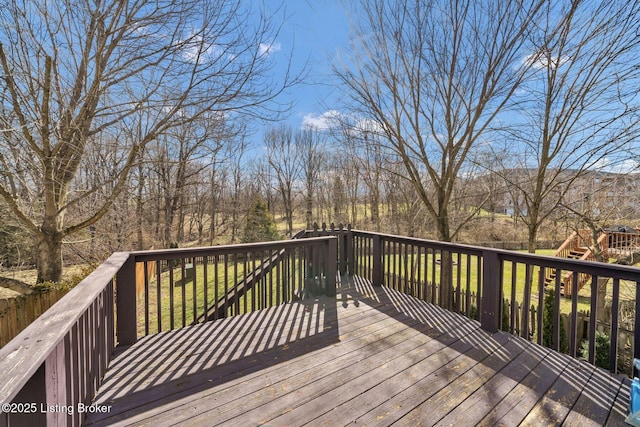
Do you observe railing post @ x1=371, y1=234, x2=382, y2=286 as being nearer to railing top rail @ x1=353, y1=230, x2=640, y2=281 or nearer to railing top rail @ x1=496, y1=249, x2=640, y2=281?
railing top rail @ x1=353, y1=230, x2=640, y2=281

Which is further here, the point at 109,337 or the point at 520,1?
the point at 520,1

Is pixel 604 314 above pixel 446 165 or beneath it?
beneath

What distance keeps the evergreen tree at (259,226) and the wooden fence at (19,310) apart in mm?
10153

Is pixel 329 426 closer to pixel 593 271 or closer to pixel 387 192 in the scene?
pixel 593 271

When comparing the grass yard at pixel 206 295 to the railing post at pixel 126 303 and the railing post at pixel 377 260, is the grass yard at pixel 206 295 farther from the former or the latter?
the railing post at pixel 377 260

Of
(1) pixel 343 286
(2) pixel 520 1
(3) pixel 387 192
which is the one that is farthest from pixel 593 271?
(3) pixel 387 192

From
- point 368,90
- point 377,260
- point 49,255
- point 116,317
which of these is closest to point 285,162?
point 368,90

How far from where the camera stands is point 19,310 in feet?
14.7

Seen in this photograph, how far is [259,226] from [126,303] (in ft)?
42.0

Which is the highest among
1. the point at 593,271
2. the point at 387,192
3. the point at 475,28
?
the point at 475,28

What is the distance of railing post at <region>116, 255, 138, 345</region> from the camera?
2.62 meters

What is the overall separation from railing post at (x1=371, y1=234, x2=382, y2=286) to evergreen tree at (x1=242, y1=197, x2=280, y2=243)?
10.7 m

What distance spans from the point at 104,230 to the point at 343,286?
7894mm

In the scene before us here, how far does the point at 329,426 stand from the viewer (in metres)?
1.67
